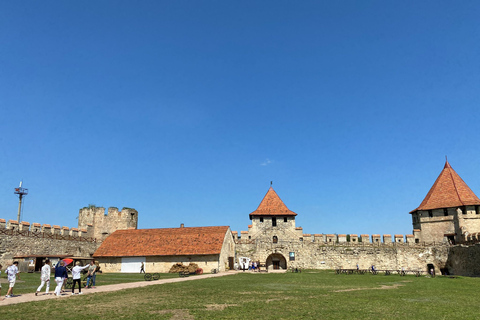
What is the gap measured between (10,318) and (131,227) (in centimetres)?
3541

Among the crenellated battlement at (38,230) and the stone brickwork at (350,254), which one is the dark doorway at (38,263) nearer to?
the crenellated battlement at (38,230)

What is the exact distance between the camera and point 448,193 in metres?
40.5

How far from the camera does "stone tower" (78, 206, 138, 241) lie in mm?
41500

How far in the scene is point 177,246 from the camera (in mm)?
34781

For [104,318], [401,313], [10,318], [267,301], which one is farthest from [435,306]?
[10,318]

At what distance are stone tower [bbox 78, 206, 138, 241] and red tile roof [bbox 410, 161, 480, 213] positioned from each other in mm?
35151

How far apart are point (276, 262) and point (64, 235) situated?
2267 cm

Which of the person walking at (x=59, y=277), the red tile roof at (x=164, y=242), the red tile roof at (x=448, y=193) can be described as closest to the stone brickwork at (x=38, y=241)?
the red tile roof at (x=164, y=242)

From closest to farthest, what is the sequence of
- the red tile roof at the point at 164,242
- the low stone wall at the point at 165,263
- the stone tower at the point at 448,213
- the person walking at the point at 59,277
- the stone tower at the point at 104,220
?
the person walking at the point at 59,277
the low stone wall at the point at 165,263
the red tile roof at the point at 164,242
the stone tower at the point at 448,213
the stone tower at the point at 104,220

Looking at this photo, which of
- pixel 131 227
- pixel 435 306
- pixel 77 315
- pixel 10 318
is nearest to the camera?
pixel 10 318

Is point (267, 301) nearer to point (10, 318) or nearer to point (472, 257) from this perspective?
point (10, 318)

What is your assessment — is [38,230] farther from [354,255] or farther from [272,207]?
[354,255]

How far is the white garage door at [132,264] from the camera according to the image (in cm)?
3434

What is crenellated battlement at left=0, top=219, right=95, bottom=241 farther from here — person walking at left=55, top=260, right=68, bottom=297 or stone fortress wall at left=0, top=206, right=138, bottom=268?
person walking at left=55, top=260, right=68, bottom=297
